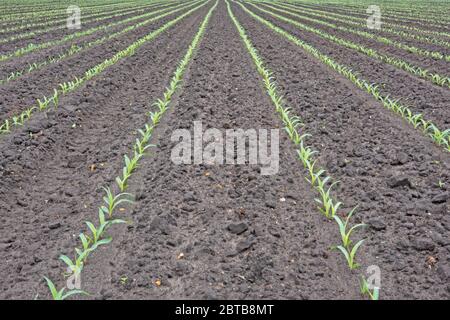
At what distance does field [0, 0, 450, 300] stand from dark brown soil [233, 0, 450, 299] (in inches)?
0.7

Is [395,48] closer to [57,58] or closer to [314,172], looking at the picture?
[314,172]

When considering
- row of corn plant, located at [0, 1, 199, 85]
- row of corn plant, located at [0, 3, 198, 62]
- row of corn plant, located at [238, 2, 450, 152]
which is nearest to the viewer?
row of corn plant, located at [238, 2, 450, 152]

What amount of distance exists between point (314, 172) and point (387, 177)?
0.77 metres

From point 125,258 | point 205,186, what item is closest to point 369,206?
point 205,186

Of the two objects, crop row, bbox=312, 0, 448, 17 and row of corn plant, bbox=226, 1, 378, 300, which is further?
crop row, bbox=312, 0, 448, 17

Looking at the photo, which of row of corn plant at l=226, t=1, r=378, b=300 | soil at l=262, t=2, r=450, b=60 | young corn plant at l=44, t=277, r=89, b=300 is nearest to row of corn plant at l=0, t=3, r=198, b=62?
row of corn plant at l=226, t=1, r=378, b=300

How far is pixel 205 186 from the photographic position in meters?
4.55

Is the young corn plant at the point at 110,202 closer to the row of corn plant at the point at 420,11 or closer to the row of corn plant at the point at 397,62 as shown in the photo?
the row of corn plant at the point at 397,62

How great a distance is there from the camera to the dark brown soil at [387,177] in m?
3.29

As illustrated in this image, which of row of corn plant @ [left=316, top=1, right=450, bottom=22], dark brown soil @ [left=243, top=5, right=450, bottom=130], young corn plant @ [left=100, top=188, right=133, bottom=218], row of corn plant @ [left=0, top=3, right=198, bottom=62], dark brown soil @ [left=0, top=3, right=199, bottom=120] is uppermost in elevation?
row of corn plant @ [left=316, top=1, right=450, bottom=22]

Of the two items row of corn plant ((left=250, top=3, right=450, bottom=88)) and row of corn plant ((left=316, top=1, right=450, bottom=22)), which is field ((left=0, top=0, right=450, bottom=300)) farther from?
row of corn plant ((left=316, top=1, right=450, bottom=22))

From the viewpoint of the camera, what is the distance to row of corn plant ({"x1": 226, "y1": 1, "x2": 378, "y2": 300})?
3.50m

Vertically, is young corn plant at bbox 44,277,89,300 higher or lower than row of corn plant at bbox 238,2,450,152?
lower
